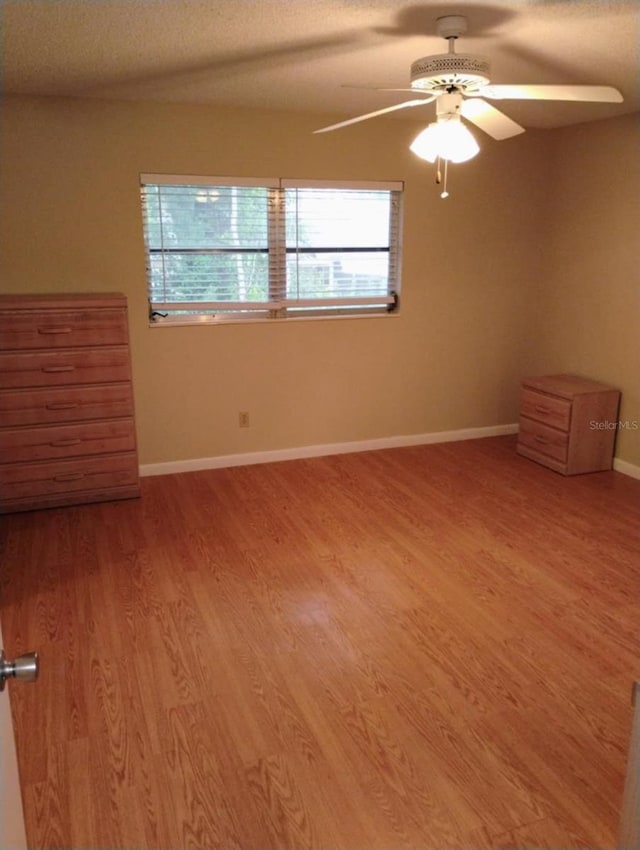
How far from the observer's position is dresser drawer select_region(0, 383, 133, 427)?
12.1ft

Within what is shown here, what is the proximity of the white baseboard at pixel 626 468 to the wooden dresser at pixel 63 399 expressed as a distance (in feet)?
10.9

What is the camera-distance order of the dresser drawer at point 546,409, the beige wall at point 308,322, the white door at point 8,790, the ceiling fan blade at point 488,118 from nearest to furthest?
the white door at point 8,790
the ceiling fan blade at point 488,118
the beige wall at point 308,322
the dresser drawer at point 546,409

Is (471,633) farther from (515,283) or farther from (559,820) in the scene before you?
(515,283)

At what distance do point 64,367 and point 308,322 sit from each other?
1711 millimetres

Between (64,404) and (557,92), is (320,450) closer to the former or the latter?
(64,404)

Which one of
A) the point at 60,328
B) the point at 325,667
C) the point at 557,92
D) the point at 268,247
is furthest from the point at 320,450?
the point at 557,92

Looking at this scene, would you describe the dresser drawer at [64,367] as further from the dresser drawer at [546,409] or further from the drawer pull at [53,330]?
the dresser drawer at [546,409]

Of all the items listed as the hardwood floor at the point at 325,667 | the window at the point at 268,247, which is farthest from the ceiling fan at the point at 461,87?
the hardwood floor at the point at 325,667

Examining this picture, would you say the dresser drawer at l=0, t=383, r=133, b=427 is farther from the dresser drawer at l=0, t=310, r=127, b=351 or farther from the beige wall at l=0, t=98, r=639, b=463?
the beige wall at l=0, t=98, r=639, b=463

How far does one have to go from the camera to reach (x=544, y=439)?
4.67 meters

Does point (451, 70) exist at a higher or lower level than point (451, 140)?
higher

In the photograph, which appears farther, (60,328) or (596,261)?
(596,261)

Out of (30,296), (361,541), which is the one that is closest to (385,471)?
(361,541)

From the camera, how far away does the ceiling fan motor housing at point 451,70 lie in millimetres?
2361
